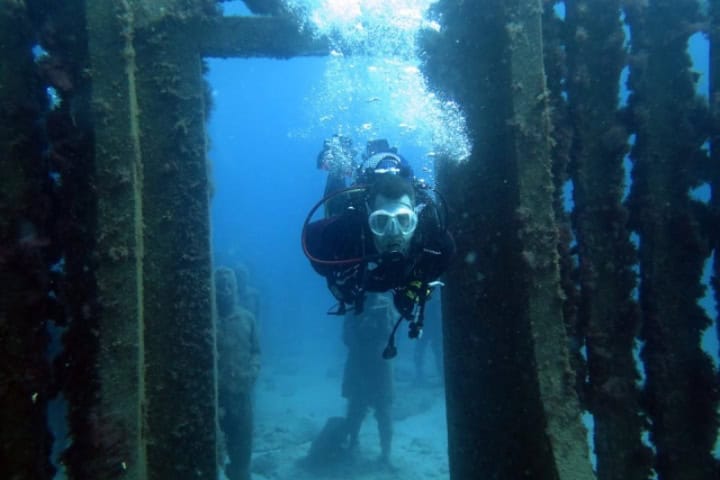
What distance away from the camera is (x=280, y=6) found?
3.54 m

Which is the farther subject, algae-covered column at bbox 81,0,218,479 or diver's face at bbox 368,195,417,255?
diver's face at bbox 368,195,417,255

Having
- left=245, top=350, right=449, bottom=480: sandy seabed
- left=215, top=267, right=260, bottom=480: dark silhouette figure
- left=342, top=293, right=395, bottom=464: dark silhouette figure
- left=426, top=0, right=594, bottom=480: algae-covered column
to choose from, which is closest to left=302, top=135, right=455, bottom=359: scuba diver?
left=426, top=0, right=594, bottom=480: algae-covered column

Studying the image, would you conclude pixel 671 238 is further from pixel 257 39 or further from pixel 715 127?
pixel 257 39

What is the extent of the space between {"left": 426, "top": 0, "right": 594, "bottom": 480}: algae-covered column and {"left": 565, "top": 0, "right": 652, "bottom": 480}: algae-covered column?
458 mm

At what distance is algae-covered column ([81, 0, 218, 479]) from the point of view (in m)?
2.86

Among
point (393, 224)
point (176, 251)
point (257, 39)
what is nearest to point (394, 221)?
point (393, 224)

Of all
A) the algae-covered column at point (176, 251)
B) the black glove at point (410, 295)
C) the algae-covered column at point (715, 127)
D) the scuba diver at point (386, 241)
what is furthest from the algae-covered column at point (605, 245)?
the algae-covered column at point (176, 251)

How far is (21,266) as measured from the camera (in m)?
2.86

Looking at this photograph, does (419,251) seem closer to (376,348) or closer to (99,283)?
(99,283)

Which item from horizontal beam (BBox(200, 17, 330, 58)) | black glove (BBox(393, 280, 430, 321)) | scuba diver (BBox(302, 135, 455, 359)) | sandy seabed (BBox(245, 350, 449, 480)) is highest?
horizontal beam (BBox(200, 17, 330, 58))

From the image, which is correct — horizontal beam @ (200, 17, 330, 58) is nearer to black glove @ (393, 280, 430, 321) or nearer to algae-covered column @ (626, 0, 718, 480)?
black glove @ (393, 280, 430, 321)

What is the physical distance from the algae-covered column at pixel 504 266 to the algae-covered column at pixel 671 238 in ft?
2.94

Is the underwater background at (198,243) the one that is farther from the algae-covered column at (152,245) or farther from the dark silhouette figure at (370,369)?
the dark silhouette figure at (370,369)

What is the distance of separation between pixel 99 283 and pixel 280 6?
237 cm
